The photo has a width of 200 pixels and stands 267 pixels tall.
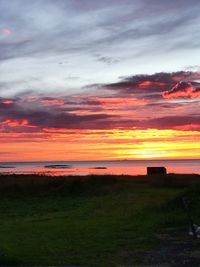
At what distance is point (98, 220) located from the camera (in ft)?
76.5

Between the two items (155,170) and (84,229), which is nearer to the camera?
(84,229)

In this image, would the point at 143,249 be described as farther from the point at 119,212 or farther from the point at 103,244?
the point at 119,212

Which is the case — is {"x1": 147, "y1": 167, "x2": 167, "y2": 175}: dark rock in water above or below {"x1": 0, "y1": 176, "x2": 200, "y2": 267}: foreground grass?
above

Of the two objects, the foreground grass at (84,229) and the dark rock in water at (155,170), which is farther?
the dark rock in water at (155,170)

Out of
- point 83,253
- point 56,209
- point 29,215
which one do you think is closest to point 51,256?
Answer: point 83,253

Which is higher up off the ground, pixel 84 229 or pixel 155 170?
pixel 155 170

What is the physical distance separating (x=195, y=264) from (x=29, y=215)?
54.5 ft

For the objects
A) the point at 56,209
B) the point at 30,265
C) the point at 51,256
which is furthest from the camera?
the point at 56,209

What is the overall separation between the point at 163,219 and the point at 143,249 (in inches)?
234

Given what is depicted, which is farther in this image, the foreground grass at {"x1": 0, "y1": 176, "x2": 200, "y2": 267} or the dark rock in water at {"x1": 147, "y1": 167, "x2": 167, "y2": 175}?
the dark rock in water at {"x1": 147, "y1": 167, "x2": 167, "y2": 175}

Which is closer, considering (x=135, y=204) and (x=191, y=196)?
(x=191, y=196)

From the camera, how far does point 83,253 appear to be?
1512 centimetres

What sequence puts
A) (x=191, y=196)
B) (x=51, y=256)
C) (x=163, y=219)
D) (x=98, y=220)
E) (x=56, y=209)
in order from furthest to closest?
(x=56, y=209) → (x=191, y=196) → (x=98, y=220) → (x=163, y=219) → (x=51, y=256)

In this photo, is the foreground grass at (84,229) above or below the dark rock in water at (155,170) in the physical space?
below
